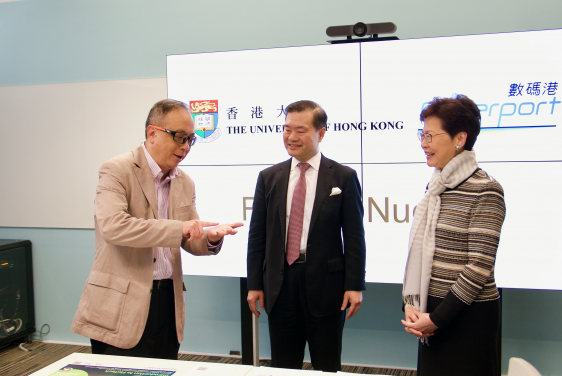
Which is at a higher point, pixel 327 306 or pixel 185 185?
pixel 185 185

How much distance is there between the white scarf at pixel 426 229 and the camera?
1.85 m

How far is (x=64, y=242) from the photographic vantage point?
407 centimetres

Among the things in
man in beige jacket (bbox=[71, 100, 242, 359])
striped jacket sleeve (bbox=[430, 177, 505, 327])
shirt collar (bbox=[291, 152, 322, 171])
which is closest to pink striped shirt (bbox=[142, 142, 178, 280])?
man in beige jacket (bbox=[71, 100, 242, 359])

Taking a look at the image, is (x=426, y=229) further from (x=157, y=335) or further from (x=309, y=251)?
(x=157, y=335)

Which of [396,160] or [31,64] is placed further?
[31,64]

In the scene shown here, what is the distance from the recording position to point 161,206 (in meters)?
2.04

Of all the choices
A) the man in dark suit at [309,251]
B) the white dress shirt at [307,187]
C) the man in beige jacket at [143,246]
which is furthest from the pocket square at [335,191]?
the man in beige jacket at [143,246]

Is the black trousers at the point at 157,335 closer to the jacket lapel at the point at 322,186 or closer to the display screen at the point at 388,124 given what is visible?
the jacket lapel at the point at 322,186

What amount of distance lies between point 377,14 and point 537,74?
1243 millimetres

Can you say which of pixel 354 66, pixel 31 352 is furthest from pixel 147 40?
pixel 31 352

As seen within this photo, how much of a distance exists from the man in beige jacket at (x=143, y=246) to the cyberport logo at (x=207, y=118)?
1.16 metres

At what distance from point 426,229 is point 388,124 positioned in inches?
45.6

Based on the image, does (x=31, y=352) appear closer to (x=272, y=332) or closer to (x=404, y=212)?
(x=272, y=332)

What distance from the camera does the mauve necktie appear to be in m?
2.33
